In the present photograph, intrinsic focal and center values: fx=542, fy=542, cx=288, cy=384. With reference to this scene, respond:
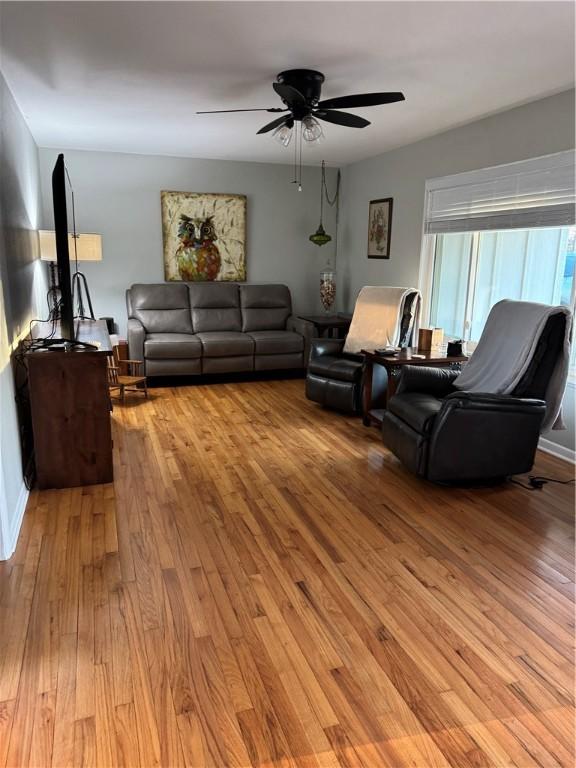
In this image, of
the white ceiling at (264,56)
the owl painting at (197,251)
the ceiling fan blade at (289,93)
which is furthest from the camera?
the owl painting at (197,251)

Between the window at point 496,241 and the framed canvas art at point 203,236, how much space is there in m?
2.38

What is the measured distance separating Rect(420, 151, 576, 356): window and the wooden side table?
1.63ft

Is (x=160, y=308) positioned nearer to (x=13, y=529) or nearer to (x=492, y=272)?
(x=492, y=272)

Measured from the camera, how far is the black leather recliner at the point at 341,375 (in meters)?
4.46

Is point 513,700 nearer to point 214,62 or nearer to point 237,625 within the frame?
point 237,625

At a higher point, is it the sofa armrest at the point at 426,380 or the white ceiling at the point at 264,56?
the white ceiling at the point at 264,56

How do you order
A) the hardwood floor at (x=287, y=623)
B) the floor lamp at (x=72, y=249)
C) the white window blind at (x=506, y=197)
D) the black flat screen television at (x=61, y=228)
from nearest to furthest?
the hardwood floor at (x=287, y=623)
the black flat screen television at (x=61, y=228)
the white window blind at (x=506, y=197)
the floor lamp at (x=72, y=249)

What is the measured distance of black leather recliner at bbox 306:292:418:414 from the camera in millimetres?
4461

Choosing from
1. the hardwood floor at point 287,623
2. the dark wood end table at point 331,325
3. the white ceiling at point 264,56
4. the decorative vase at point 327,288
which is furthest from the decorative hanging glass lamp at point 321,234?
the hardwood floor at point 287,623

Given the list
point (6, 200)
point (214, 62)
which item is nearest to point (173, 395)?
point (6, 200)

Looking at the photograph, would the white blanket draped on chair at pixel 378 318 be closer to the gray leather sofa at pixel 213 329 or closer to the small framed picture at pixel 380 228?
the small framed picture at pixel 380 228

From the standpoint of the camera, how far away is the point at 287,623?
6.73 feet

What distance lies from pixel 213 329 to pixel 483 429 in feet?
12.1

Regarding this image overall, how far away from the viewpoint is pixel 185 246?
629cm
